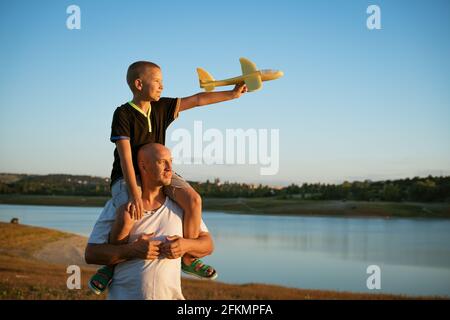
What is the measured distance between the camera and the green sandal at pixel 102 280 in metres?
3.38

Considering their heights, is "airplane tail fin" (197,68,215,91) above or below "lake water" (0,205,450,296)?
above

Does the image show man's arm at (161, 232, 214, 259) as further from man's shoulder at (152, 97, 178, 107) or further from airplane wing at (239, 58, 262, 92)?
airplane wing at (239, 58, 262, 92)

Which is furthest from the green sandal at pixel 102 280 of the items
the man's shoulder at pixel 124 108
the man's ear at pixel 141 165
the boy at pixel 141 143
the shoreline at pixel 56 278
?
the shoreline at pixel 56 278

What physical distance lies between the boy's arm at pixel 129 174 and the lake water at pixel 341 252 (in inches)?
619

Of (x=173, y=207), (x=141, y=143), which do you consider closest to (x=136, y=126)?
(x=141, y=143)

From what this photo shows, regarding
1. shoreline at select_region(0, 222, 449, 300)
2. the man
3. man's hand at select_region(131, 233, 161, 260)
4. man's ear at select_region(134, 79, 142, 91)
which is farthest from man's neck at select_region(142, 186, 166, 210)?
shoreline at select_region(0, 222, 449, 300)

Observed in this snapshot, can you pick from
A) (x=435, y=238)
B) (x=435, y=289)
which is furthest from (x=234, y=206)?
(x=435, y=289)

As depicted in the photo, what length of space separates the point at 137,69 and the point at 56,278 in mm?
14004

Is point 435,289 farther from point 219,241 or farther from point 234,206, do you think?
point 234,206

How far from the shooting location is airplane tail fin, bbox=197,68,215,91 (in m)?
4.29

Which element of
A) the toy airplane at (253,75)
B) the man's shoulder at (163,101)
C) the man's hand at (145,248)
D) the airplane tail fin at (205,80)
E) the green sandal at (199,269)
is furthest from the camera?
the airplane tail fin at (205,80)

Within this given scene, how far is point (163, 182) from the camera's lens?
3295mm

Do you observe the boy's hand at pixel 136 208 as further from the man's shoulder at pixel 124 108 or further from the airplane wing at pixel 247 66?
the airplane wing at pixel 247 66
